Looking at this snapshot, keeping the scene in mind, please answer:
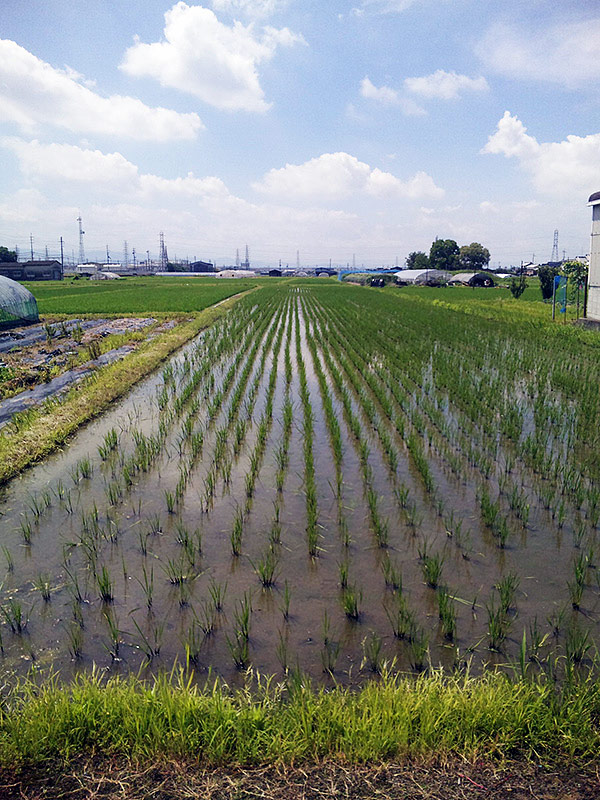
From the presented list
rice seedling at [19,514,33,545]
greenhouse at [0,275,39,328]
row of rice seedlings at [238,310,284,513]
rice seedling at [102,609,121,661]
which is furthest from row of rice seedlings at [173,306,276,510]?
greenhouse at [0,275,39,328]

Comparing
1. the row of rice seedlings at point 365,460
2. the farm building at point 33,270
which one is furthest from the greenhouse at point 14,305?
the farm building at point 33,270

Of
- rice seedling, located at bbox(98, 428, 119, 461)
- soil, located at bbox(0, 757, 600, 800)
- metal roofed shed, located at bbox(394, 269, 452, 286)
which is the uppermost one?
metal roofed shed, located at bbox(394, 269, 452, 286)

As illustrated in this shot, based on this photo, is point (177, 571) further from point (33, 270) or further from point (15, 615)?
point (33, 270)

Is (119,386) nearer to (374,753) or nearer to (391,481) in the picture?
(391,481)

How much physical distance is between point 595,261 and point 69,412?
13452 mm

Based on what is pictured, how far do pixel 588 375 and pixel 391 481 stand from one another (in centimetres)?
536

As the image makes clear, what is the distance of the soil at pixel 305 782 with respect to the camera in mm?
1844

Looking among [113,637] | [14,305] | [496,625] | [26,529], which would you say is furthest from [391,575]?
[14,305]

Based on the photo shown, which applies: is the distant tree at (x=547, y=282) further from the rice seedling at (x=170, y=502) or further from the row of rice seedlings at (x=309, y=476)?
the rice seedling at (x=170, y=502)

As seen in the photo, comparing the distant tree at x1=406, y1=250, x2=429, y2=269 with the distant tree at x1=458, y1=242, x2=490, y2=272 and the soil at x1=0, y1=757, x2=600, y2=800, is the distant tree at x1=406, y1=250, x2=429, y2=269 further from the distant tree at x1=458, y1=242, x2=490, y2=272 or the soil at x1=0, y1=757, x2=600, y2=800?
the soil at x1=0, y1=757, x2=600, y2=800

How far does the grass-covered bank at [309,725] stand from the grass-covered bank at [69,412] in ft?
10.8

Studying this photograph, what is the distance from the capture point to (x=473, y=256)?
72.1m

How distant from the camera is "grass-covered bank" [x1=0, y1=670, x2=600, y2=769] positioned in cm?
200

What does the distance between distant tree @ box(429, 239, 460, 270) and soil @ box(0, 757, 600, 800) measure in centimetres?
7179
